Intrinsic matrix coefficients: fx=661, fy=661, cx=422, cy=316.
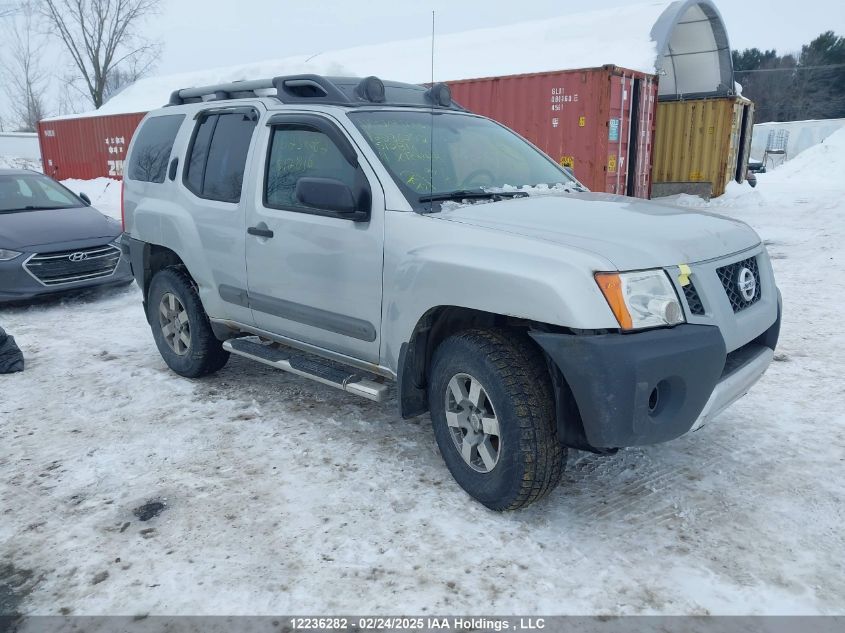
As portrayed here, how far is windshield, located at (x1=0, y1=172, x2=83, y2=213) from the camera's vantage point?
7.90 meters

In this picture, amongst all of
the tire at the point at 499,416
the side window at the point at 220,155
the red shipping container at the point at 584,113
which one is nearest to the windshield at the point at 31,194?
the side window at the point at 220,155

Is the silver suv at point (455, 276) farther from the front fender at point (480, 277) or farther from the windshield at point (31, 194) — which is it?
the windshield at point (31, 194)

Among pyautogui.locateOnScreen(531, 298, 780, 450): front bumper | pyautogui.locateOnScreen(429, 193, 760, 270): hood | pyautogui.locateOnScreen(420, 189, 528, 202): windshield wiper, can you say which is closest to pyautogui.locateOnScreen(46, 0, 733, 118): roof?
pyautogui.locateOnScreen(420, 189, 528, 202): windshield wiper

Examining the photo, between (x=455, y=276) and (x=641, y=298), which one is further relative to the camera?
(x=455, y=276)

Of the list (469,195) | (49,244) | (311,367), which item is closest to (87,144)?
(49,244)

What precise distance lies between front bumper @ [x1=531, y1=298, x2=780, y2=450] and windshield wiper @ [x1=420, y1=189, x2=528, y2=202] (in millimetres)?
1017

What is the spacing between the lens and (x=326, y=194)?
10.4 ft

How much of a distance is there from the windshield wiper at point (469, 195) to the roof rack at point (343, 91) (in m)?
0.83

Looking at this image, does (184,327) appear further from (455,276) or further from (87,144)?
(87,144)

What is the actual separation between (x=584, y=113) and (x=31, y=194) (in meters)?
8.71

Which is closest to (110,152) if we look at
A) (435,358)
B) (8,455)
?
(8,455)

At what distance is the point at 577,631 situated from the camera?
2295 mm

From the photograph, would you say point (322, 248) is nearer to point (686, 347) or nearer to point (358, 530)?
point (358, 530)

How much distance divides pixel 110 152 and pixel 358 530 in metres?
21.4
